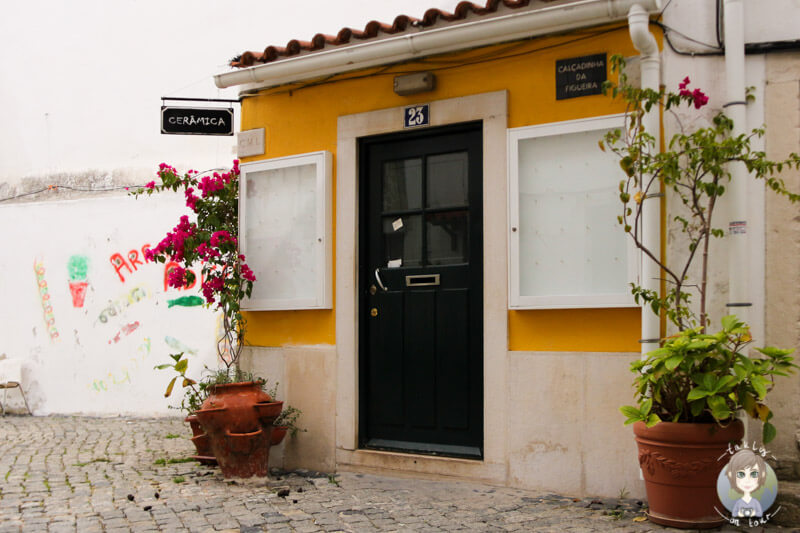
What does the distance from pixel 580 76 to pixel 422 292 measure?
1.87 metres

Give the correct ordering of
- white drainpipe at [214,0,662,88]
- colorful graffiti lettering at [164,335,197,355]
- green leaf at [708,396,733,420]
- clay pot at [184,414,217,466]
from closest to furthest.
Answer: green leaf at [708,396,733,420]
white drainpipe at [214,0,662,88]
clay pot at [184,414,217,466]
colorful graffiti lettering at [164,335,197,355]

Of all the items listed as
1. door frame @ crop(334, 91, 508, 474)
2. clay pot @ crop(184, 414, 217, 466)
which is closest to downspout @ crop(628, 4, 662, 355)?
door frame @ crop(334, 91, 508, 474)

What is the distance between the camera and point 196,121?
7000 mm

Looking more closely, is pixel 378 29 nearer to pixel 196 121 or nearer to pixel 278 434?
pixel 196 121

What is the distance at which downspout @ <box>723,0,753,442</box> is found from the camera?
4.82 meters

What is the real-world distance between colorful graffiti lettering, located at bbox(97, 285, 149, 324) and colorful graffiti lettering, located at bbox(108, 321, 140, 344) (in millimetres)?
220

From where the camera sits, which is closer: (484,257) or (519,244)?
(519,244)

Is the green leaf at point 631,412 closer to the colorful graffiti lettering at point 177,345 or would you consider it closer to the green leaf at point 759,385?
→ the green leaf at point 759,385

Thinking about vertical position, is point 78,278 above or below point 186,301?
above

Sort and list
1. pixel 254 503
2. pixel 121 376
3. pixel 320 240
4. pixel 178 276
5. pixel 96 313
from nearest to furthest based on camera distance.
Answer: pixel 254 503
pixel 320 240
pixel 178 276
pixel 121 376
pixel 96 313

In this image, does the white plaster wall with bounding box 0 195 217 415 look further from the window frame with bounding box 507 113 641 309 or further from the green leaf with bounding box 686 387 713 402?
the green leaf with bounding box 686 387 713 402

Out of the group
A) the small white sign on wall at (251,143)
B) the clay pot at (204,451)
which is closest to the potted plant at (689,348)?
the small white sign on wall at (251,143)

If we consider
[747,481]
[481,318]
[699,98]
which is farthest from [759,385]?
[481,318]

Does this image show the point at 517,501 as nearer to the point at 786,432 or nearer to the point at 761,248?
the point at 786,432
